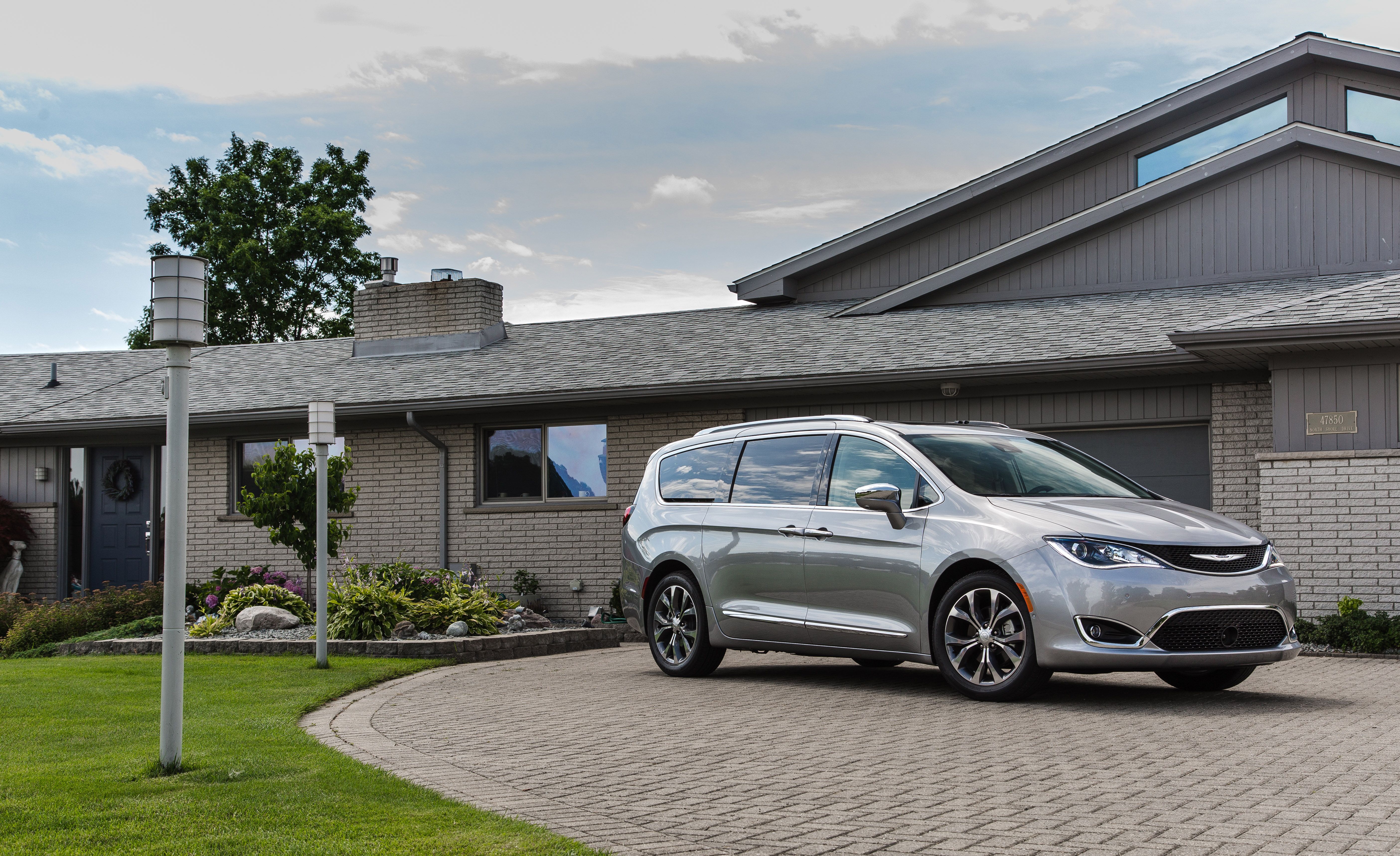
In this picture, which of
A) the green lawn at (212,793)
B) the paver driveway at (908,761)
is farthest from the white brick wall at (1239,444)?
the green lawn at (212,793)

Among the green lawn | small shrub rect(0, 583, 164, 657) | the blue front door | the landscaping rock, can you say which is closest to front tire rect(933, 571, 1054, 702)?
the green lawn

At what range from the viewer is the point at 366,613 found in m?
12.7

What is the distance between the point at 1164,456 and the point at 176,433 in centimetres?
1043

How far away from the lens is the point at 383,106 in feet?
78.4

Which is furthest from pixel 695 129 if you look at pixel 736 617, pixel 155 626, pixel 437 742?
pixel 437 742

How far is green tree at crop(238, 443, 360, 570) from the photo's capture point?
1388 centimetres

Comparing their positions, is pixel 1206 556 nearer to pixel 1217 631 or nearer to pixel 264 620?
pixel 1217 631

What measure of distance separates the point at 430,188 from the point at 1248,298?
17.2m

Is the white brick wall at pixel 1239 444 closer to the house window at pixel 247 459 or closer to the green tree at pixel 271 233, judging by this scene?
the house window at pixel 247 459

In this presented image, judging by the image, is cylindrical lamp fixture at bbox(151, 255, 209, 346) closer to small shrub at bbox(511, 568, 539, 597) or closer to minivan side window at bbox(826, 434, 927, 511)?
minivan side window at bbox(826, 434, 927, 511)

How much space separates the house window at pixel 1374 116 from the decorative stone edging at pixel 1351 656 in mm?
7778

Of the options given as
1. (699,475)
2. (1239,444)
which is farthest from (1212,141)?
(699,475)

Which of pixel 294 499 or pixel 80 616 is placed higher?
pixel 294 499

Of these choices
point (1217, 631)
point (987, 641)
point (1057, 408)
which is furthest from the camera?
point (1057, 408)
